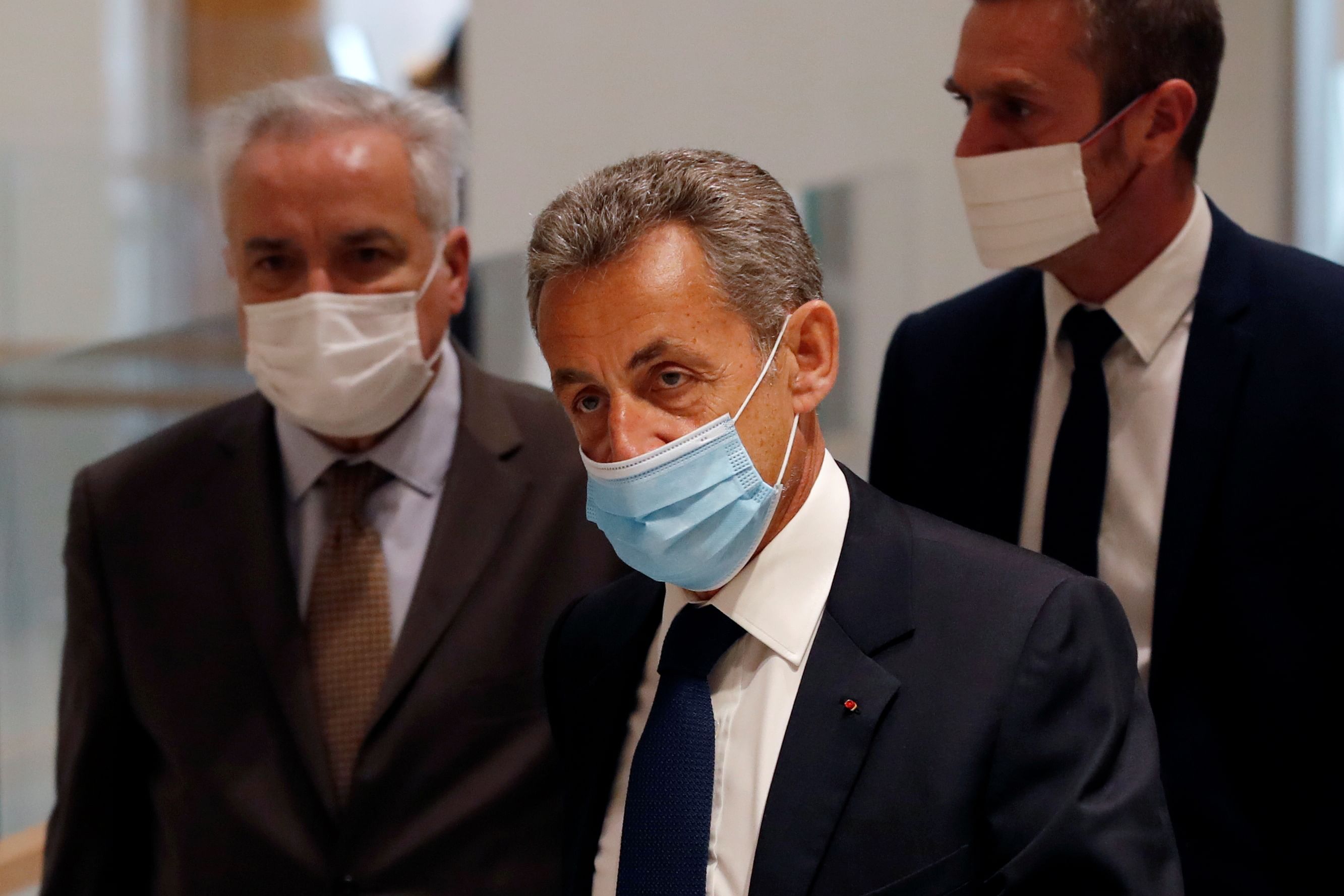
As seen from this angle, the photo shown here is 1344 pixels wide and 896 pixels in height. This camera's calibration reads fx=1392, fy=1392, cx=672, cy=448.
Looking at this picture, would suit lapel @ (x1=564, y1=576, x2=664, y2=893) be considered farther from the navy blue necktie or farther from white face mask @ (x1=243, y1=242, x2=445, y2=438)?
white face mask @ (x1=243, y1=242, x2=445, y2=438)

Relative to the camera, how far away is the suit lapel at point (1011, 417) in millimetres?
2166

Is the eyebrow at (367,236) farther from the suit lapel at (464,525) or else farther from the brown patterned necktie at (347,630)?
the brown patterned necktie at (347,630)

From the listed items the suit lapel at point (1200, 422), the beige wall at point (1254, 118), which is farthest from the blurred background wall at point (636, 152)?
the suit lapel at point (1200, 422)

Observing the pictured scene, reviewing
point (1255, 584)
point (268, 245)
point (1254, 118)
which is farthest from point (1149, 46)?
point (268, 245)

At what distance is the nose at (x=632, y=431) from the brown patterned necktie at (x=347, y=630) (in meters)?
0.80

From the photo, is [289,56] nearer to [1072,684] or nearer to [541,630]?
[541,630]

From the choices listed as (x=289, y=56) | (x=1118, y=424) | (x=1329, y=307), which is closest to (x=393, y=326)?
(x=1118, y=424)

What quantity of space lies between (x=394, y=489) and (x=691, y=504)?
0.89m

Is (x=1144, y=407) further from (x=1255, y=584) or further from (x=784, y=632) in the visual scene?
(x=784, y=632)

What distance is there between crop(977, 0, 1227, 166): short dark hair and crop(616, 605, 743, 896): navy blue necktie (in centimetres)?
104

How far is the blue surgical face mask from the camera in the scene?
1487 millimetres

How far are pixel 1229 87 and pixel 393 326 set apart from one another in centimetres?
180

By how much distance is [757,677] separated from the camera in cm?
156

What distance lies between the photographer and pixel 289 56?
700 cm
